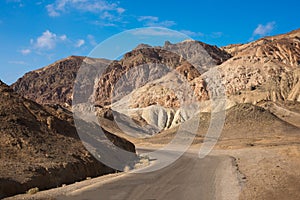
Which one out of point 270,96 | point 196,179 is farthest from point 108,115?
point 196,179

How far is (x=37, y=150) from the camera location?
2102 cm

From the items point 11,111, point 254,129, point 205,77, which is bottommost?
point 254,129

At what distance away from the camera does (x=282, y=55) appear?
491 feet

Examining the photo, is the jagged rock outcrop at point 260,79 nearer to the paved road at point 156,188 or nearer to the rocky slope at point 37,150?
the rocky slope at point 37,150

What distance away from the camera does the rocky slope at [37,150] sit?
1739 centimetres

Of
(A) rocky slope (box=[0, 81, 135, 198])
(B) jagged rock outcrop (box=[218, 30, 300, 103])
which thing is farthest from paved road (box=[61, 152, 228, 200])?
(B) jagged rock outcrop (box=[218, 30, 300, 103])

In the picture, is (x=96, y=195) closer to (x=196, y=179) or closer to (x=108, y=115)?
(x=196, y=179)

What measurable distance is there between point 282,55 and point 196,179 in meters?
140

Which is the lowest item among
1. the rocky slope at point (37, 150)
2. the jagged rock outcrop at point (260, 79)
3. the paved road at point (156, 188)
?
the paved road at point (156, 188)

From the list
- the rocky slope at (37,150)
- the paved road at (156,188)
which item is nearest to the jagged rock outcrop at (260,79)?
the rocky slope at (37,150)

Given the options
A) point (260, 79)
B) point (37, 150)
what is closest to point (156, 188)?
point (37, 150)

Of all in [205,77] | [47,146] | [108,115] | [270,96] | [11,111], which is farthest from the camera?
[205,77]

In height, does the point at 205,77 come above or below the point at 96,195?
above

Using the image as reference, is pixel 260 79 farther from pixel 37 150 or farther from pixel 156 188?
pixel 156 188
